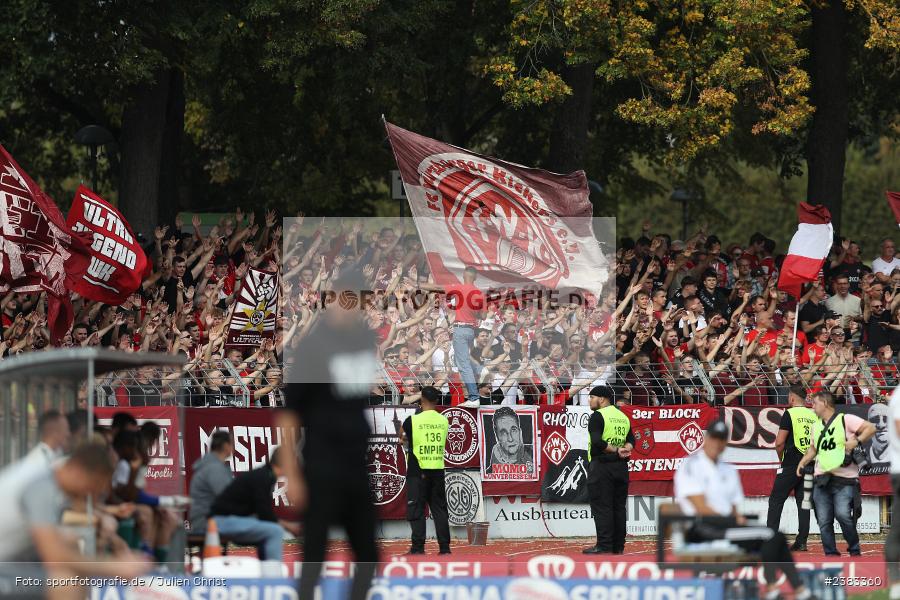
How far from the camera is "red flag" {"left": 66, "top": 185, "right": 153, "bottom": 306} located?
2053 cm

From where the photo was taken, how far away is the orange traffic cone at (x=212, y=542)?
11.8 meters

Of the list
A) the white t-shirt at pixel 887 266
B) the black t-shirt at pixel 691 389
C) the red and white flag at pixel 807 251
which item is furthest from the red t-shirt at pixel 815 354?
the white t-shirt at pixel 887 266

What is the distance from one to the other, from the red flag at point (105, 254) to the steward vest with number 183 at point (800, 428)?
28.4 ft

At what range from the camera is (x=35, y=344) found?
20453mm

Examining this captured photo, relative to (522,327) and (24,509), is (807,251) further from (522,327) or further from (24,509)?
(24,509)

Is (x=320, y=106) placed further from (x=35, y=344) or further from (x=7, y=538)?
(x=7, y=538)

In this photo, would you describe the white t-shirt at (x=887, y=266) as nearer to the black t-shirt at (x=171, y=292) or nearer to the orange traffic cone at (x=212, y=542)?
the black t-shirt at (x=171, y=292)

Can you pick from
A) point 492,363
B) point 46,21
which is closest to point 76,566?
point 492,363

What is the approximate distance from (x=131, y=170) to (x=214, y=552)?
17.4 metres

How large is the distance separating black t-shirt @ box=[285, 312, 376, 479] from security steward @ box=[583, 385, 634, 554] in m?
Result: 9.21

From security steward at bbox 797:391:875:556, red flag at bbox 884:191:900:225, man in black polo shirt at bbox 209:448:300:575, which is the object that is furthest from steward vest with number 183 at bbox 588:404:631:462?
red flag at bbox 884:191:900:225

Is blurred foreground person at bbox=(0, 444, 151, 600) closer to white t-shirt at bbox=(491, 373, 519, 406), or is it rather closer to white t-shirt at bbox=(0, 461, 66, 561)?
white t-shirt at bbox=(0, 461, 66, 561)

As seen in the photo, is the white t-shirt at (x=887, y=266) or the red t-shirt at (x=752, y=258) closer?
the red t-shirt at (x=752, y=258)

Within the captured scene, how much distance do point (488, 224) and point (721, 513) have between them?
10.8m
